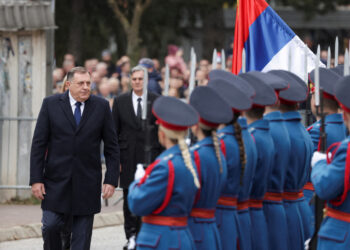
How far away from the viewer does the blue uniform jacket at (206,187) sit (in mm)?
6250

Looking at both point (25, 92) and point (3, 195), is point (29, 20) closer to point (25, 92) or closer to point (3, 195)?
point (25, 92)

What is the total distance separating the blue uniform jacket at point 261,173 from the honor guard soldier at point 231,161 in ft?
1.00

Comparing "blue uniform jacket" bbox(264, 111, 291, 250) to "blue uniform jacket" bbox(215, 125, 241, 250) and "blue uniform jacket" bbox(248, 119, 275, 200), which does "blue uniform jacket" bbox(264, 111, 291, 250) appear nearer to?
"blue uniform jacket" bbox(248, 119, 275, 200)

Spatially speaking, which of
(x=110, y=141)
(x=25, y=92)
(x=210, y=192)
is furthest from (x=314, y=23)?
(x=210, y=192)

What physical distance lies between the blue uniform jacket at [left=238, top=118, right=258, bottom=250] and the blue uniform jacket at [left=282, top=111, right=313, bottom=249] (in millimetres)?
669

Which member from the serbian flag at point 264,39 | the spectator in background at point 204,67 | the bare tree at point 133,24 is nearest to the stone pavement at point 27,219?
the serbian flag at point 264,39

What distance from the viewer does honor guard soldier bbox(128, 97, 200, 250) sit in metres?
5.98

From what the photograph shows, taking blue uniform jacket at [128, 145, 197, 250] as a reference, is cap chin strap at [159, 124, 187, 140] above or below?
above

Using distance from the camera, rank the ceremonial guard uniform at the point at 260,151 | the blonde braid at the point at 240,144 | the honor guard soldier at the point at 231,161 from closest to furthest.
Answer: the honor guard soldier at the point at 231,161, the blonde braid at the point at 240,144, the ceremonial guard uniform at the point at 260,151

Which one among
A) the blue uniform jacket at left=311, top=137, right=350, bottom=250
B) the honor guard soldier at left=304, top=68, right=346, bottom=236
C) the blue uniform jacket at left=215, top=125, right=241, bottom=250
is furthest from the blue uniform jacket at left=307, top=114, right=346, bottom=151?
the blue uniform jacket at left=311, top=137, right=350, bottom=250

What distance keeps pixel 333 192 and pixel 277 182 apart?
1.44 metres

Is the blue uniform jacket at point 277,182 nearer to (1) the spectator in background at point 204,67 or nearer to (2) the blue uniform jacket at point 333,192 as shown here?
(2) the blue uniform jacket at point 333,192

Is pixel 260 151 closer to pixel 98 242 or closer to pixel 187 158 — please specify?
pixel 187 158

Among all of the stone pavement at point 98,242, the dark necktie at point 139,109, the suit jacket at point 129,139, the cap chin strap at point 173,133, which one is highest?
the cap chin strap at point 173,133
